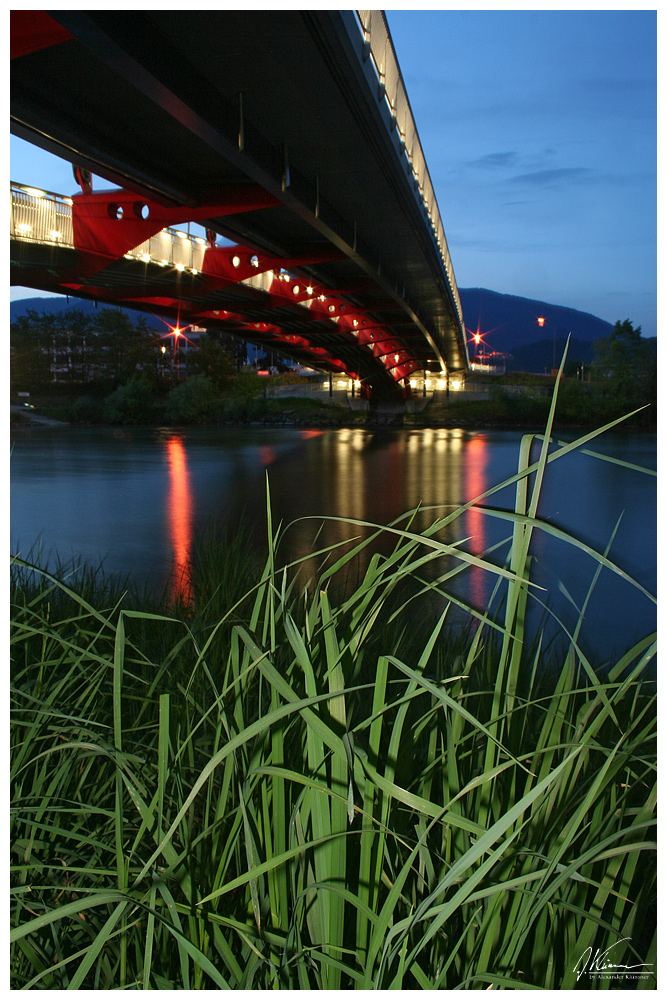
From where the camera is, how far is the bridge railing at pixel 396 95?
3701 millimetres

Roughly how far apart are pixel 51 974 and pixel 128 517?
4.19 meters

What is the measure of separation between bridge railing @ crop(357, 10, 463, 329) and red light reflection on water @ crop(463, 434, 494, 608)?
270 centimetres

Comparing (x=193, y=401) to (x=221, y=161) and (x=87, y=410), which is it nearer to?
(x=87, y=410)

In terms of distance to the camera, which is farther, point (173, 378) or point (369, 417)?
point (369, 417)

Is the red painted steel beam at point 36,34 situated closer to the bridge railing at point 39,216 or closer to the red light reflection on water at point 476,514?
the bridge railing at point 39,216

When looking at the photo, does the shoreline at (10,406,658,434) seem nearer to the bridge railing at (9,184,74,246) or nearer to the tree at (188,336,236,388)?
the tree at (188,336,236,388)

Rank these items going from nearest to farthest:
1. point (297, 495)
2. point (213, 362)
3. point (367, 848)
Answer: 1. point (367, 848)
2. point (213, 362)
3. point (297, 495)

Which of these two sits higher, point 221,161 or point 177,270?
point 221,161

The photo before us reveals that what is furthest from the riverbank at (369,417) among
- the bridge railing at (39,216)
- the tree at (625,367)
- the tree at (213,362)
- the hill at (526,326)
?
the bridge railing at (39,216)

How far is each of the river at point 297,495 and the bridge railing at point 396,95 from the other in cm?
261

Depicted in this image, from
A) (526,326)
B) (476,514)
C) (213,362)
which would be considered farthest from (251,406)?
(526,326)

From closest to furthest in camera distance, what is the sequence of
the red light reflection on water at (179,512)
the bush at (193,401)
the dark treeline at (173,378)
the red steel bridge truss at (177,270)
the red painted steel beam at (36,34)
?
the red painted steel beam at (36,34), the red light reflection on water at (179,512), the dark treeline at (173,378), the red steel bridge truss at (177,270), the bush at (193,401)

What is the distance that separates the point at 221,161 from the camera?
492 cm

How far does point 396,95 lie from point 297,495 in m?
3.33
